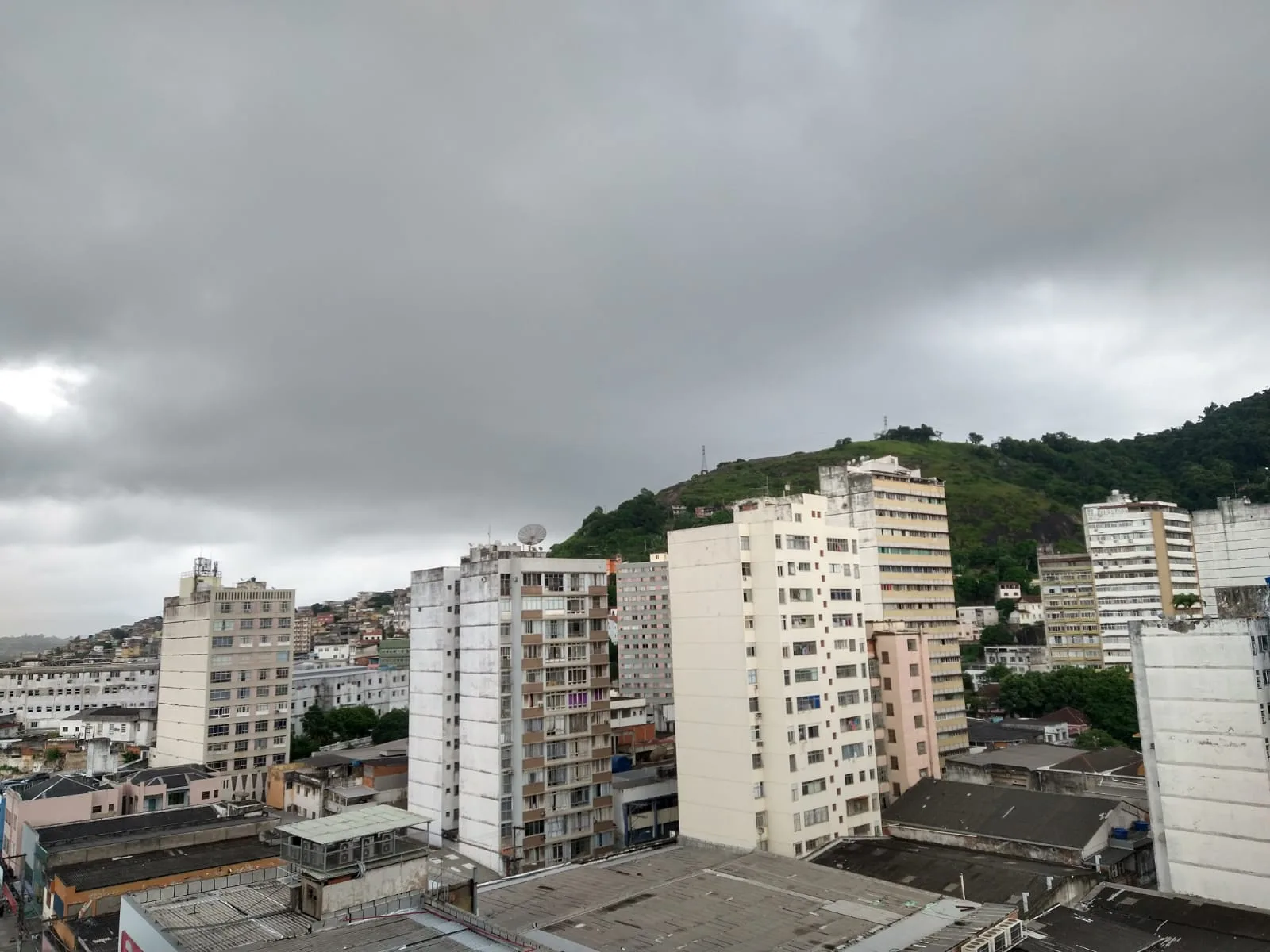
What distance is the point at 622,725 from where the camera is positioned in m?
96.2

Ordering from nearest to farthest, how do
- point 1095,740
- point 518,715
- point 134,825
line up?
point 518,715 → point 134,825 → point 1095,740

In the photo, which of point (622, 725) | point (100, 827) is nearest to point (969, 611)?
point (622, 725)

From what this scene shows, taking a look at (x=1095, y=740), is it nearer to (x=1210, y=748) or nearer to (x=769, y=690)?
(x=1210, y=748)

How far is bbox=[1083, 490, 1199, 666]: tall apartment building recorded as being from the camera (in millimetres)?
111250

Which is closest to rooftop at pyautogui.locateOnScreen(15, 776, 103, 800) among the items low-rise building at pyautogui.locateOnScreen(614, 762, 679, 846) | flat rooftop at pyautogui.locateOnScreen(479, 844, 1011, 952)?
flat rooftop at pyautogui.locateOnScreen(479, 844, 1011, 952)

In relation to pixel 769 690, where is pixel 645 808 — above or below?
below

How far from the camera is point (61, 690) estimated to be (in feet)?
402

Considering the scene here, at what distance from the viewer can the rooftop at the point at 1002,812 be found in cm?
5009

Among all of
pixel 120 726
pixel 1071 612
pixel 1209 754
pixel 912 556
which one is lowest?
pixel 120 726

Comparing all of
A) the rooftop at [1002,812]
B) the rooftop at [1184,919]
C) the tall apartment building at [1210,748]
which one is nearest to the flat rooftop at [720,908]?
the rooftop at [1184,919]

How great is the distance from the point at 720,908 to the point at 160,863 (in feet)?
114

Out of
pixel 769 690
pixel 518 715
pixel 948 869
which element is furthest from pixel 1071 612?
pixel 518 715

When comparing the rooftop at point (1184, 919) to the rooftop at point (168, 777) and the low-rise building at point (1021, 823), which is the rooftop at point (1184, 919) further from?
the rooftop at point (168, 777)

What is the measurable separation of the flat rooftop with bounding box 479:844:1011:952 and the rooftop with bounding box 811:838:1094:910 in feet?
11.3
